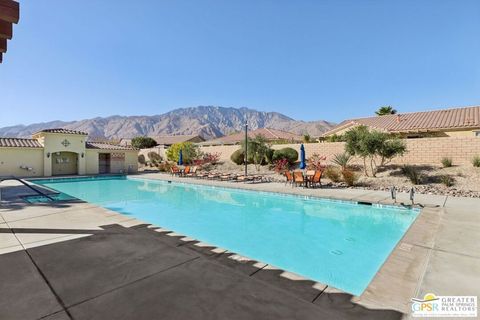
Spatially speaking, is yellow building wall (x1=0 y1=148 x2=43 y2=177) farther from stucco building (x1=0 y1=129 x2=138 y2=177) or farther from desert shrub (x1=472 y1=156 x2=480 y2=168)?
desert shrub (x1=472 y1=156 x2=480 y2=168)

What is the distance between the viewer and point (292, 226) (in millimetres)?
7875

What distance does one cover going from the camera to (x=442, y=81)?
2314 cm

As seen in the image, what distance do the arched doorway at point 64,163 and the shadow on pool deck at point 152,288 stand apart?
22.3m

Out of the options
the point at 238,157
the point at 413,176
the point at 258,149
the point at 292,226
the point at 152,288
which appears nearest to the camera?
the point at 152,288

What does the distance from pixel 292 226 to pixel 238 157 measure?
16.4m

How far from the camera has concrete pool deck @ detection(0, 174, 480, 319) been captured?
263 cm

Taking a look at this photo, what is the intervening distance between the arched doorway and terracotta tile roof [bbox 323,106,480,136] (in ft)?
97.5

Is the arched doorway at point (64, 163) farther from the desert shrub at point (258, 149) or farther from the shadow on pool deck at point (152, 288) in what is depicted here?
the shadow on pool deck at point (152, 288)

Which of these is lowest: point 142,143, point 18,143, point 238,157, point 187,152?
point 238,157

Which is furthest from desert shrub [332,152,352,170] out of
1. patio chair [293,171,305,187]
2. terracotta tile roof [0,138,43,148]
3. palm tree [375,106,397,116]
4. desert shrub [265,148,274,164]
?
terracotta tile roof [0,138,43,148]

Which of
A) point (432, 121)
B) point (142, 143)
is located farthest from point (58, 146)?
point (432, 121)

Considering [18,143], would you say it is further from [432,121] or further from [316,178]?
[432,121]

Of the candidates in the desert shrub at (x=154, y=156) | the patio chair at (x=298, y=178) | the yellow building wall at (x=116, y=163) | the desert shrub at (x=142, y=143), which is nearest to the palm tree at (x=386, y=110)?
the patio chair at (x=298, y=178)

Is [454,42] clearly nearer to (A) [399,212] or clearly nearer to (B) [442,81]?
(B) [442,81]
